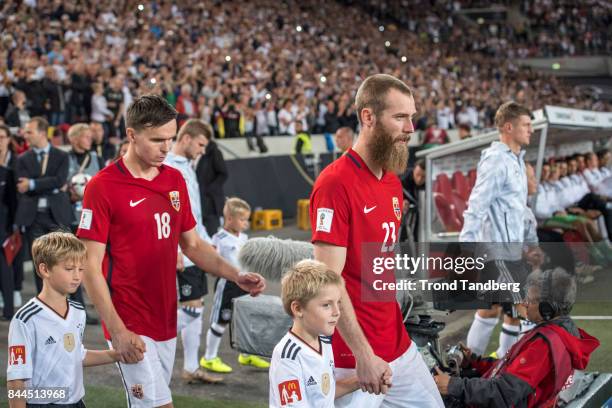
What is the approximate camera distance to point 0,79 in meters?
16.7

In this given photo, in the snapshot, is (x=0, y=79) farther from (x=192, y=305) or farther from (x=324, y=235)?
(x=324, y=235)

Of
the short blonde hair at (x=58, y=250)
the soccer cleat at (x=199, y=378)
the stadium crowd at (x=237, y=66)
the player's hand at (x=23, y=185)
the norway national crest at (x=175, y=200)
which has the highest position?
the stadium crowd at (x=237, y=66)

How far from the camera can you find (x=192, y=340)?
23.5ft

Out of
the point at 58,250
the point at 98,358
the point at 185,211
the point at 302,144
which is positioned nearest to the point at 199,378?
the point at 98,358

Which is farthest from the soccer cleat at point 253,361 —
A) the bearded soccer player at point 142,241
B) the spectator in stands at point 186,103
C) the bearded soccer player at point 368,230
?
the spectator in stands at point 186,103

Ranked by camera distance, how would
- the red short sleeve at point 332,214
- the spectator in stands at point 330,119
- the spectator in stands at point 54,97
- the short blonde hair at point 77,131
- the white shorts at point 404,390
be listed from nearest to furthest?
the red short sleeve at point 332,214
the white shorts at point 404,390
the short blonde hair at point 77,131
the spectator in stands at point 54,97
the spectator in stands at point 330,119

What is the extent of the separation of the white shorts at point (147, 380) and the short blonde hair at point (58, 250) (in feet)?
1.59

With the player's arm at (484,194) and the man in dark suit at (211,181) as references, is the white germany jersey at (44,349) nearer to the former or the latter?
the player's arm at (484,194)

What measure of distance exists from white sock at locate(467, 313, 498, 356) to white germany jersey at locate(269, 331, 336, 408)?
344 cm

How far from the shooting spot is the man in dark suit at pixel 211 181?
9.80 m

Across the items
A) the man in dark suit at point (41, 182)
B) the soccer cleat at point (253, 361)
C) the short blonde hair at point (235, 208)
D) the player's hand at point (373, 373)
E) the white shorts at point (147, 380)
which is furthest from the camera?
the man in dark suit at point (41, 182)

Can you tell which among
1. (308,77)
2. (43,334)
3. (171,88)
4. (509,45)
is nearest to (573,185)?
(171,88)

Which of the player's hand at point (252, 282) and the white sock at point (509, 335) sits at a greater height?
the player's hand at point (252, 282)

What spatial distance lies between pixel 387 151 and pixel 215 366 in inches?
157
